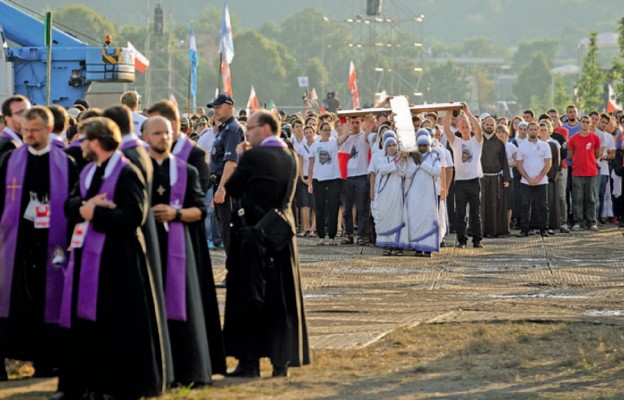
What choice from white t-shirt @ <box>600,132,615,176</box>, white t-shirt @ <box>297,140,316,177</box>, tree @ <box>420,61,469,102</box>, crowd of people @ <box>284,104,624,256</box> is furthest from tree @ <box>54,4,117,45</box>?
white t-shirt @ <box>297,140,316,177</box>

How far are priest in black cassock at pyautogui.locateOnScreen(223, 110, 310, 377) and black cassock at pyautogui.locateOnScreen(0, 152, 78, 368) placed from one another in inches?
47.0

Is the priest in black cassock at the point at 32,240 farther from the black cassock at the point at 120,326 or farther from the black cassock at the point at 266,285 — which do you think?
the black cassock at the point at 266,285

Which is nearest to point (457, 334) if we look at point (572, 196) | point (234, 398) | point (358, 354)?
point (358, 354)

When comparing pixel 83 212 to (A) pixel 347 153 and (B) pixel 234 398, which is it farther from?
(A) pixel 347 153

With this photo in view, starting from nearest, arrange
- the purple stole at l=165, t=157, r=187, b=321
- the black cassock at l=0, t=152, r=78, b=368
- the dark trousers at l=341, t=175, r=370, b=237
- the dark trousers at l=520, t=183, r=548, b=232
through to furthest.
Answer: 1. the purple stole at l=165, t=157, r=187, b=321
2. the black cassock at l=0, t=152, r=78, b=368
3. the dark trousers at l=341, t=175, r=370, b=237
4. the dark trousers at l=520, t=183, r=548, b=232

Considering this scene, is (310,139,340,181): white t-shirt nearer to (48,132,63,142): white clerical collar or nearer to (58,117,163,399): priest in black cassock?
(48,132,63,142): white clerical collar

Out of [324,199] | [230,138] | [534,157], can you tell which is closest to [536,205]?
[534,157]

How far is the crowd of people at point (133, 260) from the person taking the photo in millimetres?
10156

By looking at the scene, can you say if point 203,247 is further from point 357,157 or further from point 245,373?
point 357,157

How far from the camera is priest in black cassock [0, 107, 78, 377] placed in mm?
11062

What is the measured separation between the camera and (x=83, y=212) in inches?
399

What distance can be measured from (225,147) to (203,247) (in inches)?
186

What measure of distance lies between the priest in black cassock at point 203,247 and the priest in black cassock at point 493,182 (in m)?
13.0

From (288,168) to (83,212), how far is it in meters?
1.81
